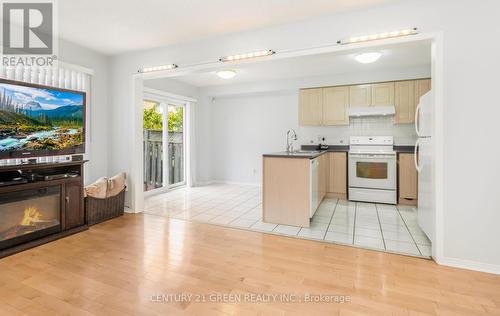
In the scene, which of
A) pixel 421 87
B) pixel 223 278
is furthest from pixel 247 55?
pixel 421 87

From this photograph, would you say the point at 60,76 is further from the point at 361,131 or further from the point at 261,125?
the point at 361,131

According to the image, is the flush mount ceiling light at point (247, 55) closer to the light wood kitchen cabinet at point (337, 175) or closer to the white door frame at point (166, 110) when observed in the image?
the white door frame at point (166, 110)

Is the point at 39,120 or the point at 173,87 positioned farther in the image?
the point at 173,87

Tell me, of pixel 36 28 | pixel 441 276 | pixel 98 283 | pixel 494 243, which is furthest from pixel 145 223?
pixel 494 243

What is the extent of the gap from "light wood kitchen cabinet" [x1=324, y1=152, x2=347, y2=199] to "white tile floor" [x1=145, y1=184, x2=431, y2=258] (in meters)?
0.23

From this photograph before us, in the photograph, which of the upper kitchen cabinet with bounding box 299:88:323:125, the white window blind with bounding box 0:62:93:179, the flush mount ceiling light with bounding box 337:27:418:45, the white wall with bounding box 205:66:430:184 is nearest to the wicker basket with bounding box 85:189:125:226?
the white window blind with bounding box 0:62:93:179

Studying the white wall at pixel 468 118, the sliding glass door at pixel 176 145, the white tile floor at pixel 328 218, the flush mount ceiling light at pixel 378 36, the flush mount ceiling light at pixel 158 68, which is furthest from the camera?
the sliding glass door at pixel 176 145

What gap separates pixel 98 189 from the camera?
352 centimetres

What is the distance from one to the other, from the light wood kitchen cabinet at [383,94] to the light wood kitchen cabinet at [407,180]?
1.09 m

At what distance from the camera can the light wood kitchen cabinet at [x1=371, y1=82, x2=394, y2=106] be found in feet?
16.1

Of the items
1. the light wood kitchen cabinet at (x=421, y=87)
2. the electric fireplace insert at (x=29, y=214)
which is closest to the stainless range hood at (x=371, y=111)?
the light wood kitchen cabinet at (x=421, y=87)

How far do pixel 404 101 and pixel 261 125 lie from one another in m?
3.11

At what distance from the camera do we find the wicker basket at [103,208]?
3.43 metres

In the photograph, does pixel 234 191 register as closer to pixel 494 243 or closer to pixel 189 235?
pixel 189 235
